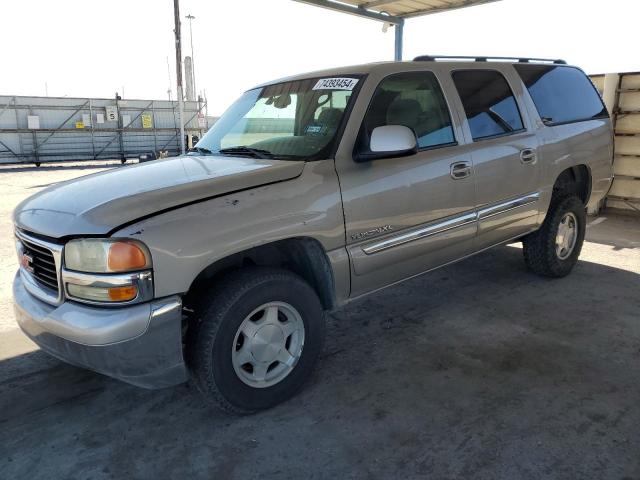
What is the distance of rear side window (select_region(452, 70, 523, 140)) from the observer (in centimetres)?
375

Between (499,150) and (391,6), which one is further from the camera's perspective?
(391,6)

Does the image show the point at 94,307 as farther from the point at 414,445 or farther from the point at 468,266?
the point at 468,266

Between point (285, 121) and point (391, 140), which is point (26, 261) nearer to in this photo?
point (285, 121)

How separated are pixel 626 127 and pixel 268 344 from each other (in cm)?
733

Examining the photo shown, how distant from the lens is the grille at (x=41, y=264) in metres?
2.51

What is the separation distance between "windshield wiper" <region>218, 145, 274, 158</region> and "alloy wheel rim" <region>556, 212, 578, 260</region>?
3005 millimetres

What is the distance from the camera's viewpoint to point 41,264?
262 centimetres

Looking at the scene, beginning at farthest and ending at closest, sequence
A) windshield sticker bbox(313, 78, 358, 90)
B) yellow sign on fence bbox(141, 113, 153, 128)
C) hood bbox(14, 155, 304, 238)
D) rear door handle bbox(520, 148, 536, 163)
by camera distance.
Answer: yellow sign on fence bbox(141, 113, 153, 128), rear door handle bbox(520, 148, 536, 163), windshield sticker bbox(313, 78, 358, 90), hood bbox(14, 155, 304, 238)

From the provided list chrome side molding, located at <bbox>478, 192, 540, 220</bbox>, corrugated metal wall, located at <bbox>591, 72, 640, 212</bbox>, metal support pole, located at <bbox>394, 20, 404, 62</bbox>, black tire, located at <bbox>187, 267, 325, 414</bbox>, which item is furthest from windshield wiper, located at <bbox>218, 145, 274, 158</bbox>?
corrugated metal wall, located at <bbox>591, 72, 640, 212</bbox>

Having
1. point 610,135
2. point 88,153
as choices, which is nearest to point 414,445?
point 610,135

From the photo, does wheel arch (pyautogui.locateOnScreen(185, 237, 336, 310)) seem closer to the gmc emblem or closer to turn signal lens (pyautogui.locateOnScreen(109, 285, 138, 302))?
turn signal lens (pyautogui.locateOnScreen(109, 285, 138, 302))

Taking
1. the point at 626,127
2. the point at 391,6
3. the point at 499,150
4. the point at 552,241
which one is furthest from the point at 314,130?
the point at 626,127

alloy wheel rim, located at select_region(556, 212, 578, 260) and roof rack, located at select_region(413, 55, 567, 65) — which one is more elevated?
roof rack, located at select_region(413, 55, 567, 65)

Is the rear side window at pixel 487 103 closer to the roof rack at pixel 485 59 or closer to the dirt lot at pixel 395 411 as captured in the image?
the roof rack at pixel 485 59
